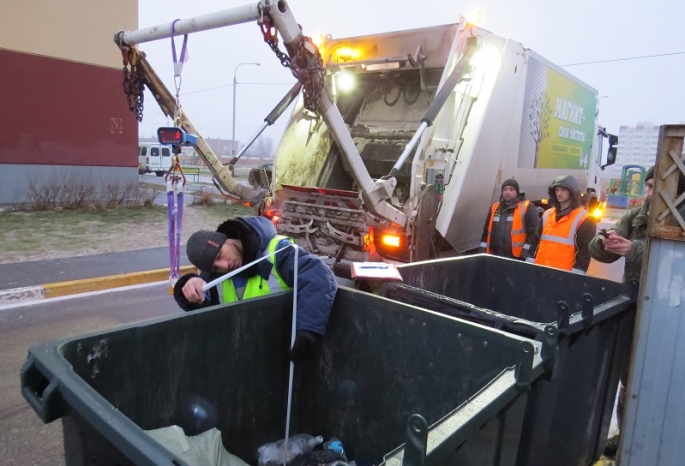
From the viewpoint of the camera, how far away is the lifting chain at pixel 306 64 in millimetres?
3987

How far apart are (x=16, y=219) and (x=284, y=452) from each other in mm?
9340

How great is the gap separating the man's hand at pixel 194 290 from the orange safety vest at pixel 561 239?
10.4ft

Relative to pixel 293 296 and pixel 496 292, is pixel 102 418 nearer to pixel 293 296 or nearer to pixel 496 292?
pixel 293 296

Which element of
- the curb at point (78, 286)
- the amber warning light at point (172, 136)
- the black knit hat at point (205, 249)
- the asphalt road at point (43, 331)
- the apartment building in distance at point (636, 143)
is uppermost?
the apartment building in distance at point (636, 143)

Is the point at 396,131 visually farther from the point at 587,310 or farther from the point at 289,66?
the point at 587,310

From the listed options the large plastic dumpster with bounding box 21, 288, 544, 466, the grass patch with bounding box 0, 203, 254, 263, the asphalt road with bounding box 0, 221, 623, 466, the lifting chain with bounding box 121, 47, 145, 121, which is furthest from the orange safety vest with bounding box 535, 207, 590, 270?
the grass patch with bounding box 0, 203, 254, 263

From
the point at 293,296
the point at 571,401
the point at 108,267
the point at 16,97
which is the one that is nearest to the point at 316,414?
the point at 293,296

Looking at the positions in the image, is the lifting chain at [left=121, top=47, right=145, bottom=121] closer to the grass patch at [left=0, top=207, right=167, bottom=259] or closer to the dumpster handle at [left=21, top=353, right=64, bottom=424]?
the grass patch at [left=0, top=207, right=167, bottom=259]

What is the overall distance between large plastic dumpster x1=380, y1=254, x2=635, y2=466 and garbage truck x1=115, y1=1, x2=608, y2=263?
1651 millimetres

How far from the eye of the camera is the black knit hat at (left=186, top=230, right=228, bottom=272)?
2.15 m

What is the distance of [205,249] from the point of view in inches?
84.7

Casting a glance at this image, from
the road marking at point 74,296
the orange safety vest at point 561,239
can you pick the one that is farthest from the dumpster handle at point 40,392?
the road marking at point 74,296

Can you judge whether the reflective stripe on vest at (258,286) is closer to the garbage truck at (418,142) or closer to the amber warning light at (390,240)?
the garbage truck at (418,142)

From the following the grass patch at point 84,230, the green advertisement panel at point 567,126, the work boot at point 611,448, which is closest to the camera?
the work boot at point 611,448
